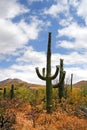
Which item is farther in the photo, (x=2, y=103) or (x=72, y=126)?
(x=2, y=103)

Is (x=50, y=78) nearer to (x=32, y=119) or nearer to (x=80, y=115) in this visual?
(x=80, y=115)

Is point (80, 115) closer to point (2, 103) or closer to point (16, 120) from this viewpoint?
point (2, 103)

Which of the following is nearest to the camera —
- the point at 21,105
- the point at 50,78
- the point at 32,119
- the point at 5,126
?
the point at 5,126

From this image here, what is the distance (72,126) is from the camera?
16.4m

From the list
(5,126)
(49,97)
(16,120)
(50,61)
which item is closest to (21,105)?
(49,97)

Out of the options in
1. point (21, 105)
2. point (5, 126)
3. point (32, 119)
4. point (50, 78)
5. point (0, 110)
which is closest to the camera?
point (5, 126)

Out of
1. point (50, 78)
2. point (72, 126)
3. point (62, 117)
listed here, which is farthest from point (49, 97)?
point (72, 126)

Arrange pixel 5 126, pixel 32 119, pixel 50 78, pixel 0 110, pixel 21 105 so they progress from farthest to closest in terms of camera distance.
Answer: pixel 50 78, pixel 21 105, pixel 32 119, pixel 0 110, pixel 5 126

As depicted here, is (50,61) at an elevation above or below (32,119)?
above

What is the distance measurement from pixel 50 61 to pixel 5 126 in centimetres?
1065

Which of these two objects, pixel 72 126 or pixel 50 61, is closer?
pixel 72 126

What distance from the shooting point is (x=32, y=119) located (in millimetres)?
18547

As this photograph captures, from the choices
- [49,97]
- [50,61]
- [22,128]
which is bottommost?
[22,128]

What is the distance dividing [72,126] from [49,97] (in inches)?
311
